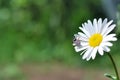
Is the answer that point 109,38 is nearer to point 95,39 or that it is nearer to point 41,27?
point 95,39

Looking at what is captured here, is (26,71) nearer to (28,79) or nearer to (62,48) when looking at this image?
(28,79)

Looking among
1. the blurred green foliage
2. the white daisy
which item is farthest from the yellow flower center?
the blurred green foliage

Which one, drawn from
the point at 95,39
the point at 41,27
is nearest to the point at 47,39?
the point at 41,27

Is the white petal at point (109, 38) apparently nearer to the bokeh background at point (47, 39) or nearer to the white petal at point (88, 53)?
the white petal at point (88, 53)

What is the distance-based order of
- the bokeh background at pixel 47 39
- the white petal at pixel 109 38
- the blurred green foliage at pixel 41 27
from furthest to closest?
1. the blurred green foliage at pixel 41 27
2. the bokeh background at pixel 47 39
3. the white petal at pixel 109 38

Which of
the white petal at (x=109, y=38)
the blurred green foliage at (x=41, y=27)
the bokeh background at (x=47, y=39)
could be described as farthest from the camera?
the blurred green foliage at (x=41, y=27)

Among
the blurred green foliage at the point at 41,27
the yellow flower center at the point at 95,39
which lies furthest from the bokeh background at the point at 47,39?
the yellow flower center at the point at 95,39

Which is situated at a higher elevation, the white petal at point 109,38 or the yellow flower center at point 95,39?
the yellow flower center at point 95,39
